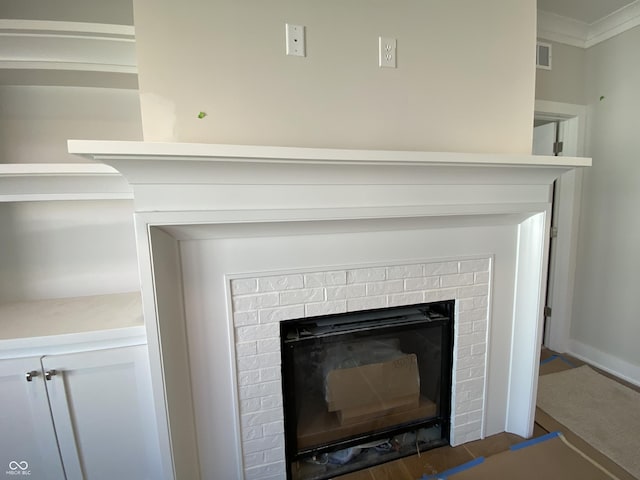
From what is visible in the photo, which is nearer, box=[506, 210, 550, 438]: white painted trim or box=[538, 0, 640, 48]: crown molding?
box=[506, 210, 550, 438]: white painted trim

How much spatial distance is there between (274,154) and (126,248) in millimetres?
1118

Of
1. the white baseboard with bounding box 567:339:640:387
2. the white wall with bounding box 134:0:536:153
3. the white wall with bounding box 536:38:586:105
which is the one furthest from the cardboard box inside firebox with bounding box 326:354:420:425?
the white wall with bounding box 536:38:586:105

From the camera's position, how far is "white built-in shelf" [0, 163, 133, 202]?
111 cm

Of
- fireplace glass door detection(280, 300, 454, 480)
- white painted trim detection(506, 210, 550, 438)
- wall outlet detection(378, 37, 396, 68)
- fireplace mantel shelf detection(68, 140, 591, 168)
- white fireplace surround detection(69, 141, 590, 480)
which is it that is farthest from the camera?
white painted trim detection(506, 210, 550, 438)

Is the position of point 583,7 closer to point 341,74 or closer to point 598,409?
point 341,74

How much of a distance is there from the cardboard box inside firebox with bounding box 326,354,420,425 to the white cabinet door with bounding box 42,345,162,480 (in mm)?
830

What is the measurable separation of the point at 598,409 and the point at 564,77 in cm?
230

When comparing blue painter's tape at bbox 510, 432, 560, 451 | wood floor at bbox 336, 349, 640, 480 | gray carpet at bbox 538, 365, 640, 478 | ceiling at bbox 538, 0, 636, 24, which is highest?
ceiling at bbox 538, 0, 636, 24

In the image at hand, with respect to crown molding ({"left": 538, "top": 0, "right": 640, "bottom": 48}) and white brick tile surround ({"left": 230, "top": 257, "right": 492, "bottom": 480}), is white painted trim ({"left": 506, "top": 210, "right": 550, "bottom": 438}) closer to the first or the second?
white brick tile surround ({"left": 230, "top": 257, "right": 492, "bottom": 480})

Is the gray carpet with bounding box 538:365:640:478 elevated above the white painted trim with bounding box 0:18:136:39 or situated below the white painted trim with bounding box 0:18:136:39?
below

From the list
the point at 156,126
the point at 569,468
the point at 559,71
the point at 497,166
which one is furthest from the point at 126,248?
the point at 559,71

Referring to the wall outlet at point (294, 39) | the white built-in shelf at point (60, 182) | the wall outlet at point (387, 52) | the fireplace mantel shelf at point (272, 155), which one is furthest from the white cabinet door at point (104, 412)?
the wall outlet at point (387, 52)

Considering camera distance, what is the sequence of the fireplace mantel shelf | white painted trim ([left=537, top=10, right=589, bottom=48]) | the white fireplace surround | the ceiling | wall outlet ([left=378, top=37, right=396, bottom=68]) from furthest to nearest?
white painted trim ([left=537, top=10, right=589, bottom=48]), the ceiling, wall outlet ([left=378, top=37, right=396, bottom=68]), the white fireplace surround, the fireplace mantel shelf

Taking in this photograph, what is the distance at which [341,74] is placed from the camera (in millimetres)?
1152
